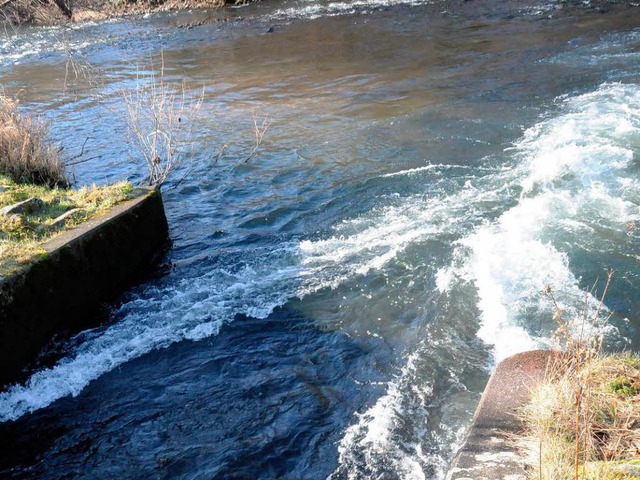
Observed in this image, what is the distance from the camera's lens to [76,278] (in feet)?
22.9

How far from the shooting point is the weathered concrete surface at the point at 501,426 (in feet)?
13.4

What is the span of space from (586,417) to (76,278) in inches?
214

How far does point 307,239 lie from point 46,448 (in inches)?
169

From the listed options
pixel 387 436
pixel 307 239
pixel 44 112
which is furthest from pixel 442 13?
pixel 387 436

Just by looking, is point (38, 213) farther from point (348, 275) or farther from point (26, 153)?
point (348, 275)

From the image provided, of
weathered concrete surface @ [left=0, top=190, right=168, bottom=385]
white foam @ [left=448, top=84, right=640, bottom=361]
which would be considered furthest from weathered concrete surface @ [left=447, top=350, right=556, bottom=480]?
weathered concrete surface @ [left=0, top=190, right=168, bottom=385]

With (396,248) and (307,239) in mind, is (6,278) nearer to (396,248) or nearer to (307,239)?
(307,239)

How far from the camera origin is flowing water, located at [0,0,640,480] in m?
5.46

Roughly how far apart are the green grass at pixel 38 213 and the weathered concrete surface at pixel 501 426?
4692 mm

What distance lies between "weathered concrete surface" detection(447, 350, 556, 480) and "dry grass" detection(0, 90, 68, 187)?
291 inches

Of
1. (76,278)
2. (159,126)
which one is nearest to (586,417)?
(76,278)

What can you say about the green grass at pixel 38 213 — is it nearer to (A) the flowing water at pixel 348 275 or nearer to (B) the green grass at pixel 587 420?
(A) the flowing water at pixel 348 275

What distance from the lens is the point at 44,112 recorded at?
16.3 metres

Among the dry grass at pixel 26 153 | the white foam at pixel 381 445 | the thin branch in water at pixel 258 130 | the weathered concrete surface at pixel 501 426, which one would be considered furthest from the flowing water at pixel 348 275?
the dry grass at pixel 26 153
